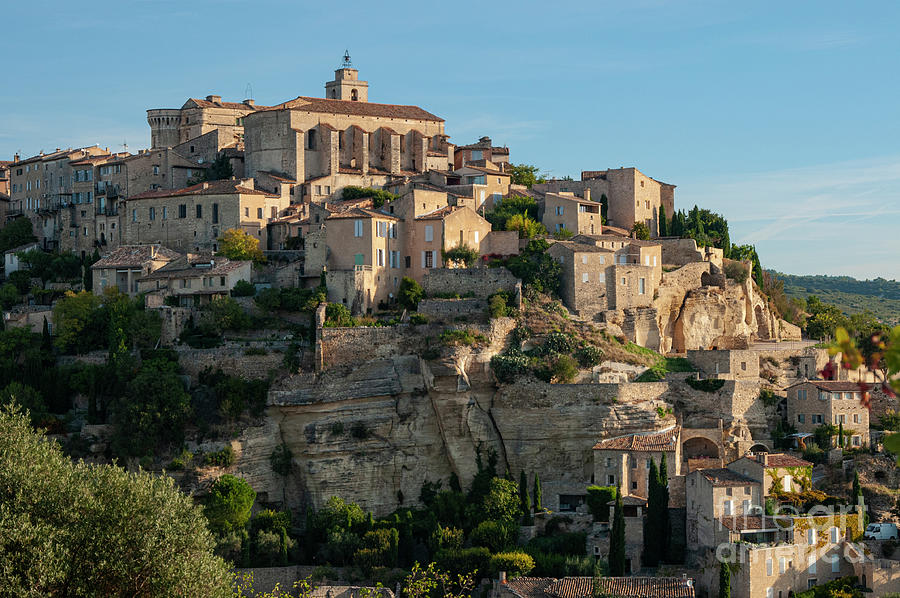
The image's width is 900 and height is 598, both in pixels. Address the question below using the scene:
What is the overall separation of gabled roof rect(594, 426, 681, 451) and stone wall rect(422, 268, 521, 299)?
8115 millimetres

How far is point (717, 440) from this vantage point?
51.9m

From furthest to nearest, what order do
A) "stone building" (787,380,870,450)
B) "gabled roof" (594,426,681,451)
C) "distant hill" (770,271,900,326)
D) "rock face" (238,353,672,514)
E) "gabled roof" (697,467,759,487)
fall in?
1. "distant hill" (770,271,900,326)
2. "stone building" (787,380,870,450)
3. "rock face" (238,353,672,514)
4. "gabled roof" (594,426,681,451)
5. "gabled roof" (697,467,759,487)

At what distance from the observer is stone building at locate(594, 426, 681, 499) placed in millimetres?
48281

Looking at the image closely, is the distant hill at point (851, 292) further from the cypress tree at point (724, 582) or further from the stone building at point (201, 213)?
the cypress tree at point (724, 582)

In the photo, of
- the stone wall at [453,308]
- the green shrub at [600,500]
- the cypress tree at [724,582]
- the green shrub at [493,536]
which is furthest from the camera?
the stone wall at [453,308]

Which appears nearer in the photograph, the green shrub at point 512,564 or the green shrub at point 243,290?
the green shrub at point 512,564

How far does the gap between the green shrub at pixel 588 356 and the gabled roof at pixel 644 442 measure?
3.51 m

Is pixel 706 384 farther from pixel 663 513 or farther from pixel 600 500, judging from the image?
pixel 663 513

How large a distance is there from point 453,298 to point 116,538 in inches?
1212

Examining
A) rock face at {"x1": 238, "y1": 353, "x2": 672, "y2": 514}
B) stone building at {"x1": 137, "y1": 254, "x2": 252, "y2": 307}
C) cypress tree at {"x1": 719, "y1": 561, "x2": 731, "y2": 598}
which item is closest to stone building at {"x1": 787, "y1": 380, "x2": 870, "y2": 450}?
rock face at {"x1": 238, "y1": 353, "x2": 672, "y2": 514}

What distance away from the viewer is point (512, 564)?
4497 cm

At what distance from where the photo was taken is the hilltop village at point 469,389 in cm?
4575

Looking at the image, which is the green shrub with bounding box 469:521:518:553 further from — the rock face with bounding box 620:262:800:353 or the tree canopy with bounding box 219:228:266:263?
the tree canopy with bounding box 219:228:266:263

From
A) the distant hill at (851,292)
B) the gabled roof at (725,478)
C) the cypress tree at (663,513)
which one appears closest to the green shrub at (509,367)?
the cypress tree at (663,513)
